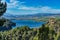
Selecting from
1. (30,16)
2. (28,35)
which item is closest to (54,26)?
(28,35)

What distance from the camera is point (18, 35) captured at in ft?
17.2

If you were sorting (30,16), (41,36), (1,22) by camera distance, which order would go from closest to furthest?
(41,36) → (1,22) → (30,16)

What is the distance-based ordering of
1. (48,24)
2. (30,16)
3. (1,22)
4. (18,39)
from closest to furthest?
(48,24)
(18,39)
(1,22)
(30,16)

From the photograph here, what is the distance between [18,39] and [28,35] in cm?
20

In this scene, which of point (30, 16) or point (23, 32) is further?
point (30, 16)

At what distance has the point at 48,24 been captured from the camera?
4266 mm

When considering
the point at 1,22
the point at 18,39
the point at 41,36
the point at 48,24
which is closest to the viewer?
the point at 41,36

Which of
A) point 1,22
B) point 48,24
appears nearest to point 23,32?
point 1,22

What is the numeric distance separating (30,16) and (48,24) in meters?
2.25

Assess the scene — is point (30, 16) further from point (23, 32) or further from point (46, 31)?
point (46, 31)

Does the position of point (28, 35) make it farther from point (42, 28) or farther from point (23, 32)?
point (42, 28)

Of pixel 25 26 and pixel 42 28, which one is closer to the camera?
pixel 42 28

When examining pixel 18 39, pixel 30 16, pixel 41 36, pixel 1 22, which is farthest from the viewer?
pixel 30 16

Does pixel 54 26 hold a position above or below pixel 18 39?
above
